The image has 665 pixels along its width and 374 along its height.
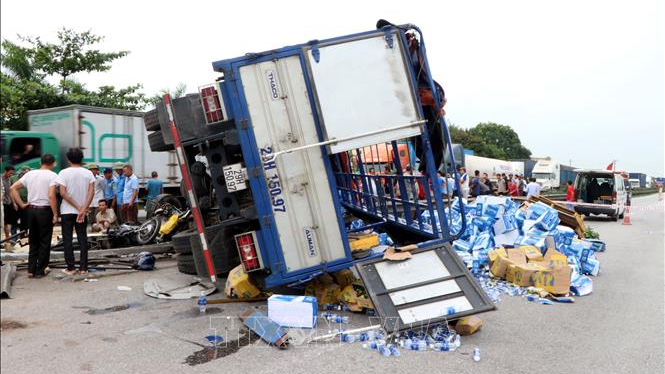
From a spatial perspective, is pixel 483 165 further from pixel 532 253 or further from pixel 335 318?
pixel 335 318

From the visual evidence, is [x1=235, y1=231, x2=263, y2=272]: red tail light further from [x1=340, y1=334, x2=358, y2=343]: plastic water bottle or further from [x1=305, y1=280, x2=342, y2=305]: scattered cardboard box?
[x1=340, y1=334, x2=358, y2=343]: plastic water bottle

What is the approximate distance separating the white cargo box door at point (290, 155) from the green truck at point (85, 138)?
34.9ft

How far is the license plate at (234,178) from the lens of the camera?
506cm

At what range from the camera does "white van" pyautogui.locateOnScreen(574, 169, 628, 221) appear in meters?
18.8

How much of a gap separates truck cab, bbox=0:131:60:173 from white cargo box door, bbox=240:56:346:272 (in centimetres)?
1043

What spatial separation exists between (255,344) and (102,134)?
12513mm

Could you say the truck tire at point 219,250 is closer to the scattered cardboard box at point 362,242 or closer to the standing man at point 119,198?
the scattered cardboard box at point 362,242

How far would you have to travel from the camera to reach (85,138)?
47.2 feet

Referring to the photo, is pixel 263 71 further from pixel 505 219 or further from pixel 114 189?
pixel 114 189

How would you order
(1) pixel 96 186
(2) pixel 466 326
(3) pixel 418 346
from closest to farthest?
(3) pixel 418 346 → (2) pixel 466 326 → (1) pixel 96 186

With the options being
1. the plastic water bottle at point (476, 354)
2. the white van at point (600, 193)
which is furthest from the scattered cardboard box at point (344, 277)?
the white van at point (600, 193)

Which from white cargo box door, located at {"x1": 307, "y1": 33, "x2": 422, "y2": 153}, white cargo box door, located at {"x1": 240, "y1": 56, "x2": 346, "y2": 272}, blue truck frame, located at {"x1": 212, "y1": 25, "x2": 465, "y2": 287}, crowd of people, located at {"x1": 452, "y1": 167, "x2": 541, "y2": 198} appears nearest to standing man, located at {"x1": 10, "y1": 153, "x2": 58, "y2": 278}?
blue truck frame, located at {"x1": 212, "y1": 25, "x2": 465, "y2": 287}

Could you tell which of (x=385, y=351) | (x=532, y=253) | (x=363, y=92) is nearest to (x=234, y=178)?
(x=363, y=92)

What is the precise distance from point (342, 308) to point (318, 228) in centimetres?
99
